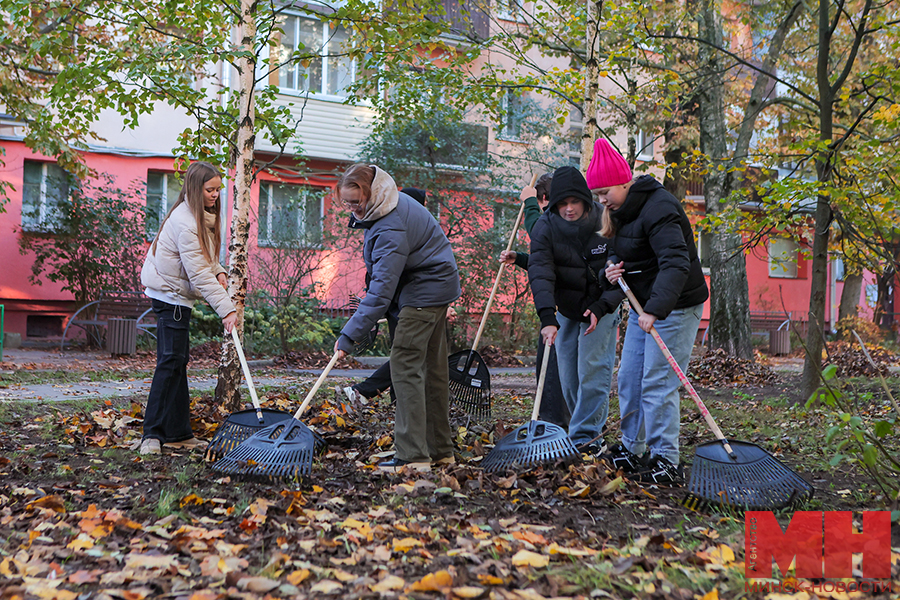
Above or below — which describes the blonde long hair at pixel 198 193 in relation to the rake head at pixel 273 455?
above

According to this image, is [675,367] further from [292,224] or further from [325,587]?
[292,224]

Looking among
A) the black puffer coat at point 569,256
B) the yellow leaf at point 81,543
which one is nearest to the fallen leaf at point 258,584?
the yellow leaf at point 81,543

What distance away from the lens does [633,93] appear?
377 inches

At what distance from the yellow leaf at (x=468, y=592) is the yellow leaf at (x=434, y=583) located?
0.05m

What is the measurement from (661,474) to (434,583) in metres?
2.00

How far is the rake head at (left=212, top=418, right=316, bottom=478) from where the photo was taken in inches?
155

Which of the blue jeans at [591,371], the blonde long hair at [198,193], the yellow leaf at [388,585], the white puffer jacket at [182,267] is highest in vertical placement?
the blonde long hair at [198,193]

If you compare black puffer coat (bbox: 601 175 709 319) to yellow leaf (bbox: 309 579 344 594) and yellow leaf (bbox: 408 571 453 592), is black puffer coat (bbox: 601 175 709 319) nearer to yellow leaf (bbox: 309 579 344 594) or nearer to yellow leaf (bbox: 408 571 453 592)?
yellow leaf (bbox: 408 571 453 592)

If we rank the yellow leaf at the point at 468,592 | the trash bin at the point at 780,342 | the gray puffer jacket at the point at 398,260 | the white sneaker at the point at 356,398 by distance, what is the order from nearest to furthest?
the yellow leaf at the point at 468,592, the gray puffer jacket at the point at 398,260, the white sneaker at the point at 356,398, the trash bin at the point at 780,342

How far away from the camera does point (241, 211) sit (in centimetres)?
609

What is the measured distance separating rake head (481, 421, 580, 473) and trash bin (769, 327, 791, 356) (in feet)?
49.9

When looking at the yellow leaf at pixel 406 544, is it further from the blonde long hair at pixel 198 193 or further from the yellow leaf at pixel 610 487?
the blonde long hair at pixel 198 193

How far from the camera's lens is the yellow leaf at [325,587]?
2.50m

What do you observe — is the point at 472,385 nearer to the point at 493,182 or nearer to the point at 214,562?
the point at 214,562
